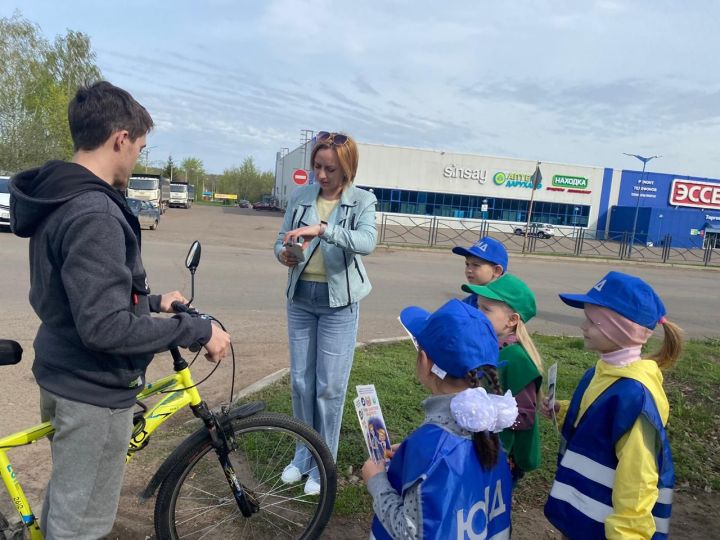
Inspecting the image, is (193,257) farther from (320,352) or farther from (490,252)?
(490,252)

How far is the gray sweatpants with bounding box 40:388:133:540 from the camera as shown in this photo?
1892mm

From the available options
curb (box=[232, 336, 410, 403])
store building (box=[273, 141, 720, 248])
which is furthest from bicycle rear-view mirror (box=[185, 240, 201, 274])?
store building (box=[273, 141, 720, 248])

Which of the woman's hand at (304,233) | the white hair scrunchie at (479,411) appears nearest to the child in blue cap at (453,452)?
the white hair scrunchie at (479,411)

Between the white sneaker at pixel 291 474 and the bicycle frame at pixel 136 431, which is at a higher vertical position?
the bicycle frame at pixel 136 431

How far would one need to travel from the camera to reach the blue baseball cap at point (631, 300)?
2.06 meters

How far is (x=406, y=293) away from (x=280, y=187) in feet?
219

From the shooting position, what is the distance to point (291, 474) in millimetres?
3002

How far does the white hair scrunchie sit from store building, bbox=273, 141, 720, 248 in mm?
40379

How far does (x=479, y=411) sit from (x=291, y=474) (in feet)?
Answer: 5.86

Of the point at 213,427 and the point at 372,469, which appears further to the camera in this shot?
the point at 213,427

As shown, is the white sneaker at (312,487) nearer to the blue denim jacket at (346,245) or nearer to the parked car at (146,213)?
the blue denim jacket at (346,245)

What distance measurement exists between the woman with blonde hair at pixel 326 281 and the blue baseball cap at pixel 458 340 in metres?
1.25

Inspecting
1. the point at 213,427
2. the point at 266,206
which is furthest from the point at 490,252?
the point at 266,206

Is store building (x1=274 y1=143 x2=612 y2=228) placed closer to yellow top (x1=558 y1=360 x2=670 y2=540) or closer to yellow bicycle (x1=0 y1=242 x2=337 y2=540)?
yellow bicycle (x1=0 y1=242 x2=337 y2=540)
